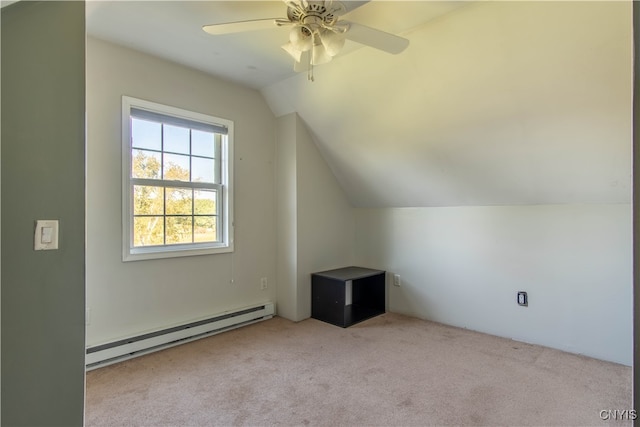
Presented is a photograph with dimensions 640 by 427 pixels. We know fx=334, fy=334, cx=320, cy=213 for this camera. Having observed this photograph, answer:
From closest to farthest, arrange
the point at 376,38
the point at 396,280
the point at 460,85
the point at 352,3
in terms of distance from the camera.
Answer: the point at 376,38 < the point at 352,3 < the point at 460,85 < the point at 396,280

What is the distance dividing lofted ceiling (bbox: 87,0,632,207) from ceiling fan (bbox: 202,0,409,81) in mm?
346

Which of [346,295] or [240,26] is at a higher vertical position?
[240,26]

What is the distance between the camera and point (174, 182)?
9.51 feet

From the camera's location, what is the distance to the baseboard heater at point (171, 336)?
242cm

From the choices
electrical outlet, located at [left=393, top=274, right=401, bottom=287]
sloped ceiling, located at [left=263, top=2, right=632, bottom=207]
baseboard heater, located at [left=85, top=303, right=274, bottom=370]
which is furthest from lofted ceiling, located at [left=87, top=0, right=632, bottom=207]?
baseboard heater, located at [left=85, top=303, right=274, bottom=370]

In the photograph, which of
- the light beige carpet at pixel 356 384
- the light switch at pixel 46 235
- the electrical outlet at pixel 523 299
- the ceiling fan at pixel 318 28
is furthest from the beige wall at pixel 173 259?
the electrical outlet at pixel 523 299

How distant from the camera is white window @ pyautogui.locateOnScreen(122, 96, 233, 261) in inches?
105

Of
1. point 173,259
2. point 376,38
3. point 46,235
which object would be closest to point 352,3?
point 376,38

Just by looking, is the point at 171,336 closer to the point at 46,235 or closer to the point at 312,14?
the point at 46,235

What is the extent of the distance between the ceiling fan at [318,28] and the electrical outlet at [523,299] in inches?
92.0

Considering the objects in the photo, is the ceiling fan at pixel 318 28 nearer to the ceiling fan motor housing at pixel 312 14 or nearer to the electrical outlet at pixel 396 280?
the ceiling fan motor housing at pixel 312 14

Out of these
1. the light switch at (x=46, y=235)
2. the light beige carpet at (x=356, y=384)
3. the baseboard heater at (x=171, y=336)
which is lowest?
the light beige carpet at (x=356, y=384)

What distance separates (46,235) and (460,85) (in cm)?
243

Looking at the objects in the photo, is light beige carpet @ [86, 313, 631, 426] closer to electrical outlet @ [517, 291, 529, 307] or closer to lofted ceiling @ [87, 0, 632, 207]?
electrical outlet @ [517, 291, 529, 307]
